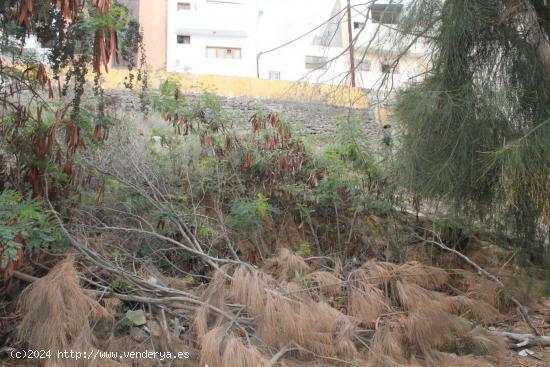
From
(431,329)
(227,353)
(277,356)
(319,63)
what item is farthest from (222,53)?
(227,353)

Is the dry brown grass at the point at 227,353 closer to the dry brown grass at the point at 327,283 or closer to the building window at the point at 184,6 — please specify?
the dry brown grass at the point at 327,283

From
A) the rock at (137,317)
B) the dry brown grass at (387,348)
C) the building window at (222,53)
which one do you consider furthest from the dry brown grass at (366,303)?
the building window at (222,53)

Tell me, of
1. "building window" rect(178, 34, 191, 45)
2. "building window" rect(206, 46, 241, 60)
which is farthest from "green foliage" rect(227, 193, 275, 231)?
"building window" rect(178, 34, 191, 45)

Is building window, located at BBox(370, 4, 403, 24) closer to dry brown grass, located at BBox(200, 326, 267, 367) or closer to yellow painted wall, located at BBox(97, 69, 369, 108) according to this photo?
yellow painted wall, located at BBox(97, 69, 369, 108)

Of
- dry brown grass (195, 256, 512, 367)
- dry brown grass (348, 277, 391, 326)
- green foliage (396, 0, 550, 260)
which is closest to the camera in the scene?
dry brown grass (195, 256, 512, 367)

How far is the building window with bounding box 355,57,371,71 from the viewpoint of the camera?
3860 millimetres

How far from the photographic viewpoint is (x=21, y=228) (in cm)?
267

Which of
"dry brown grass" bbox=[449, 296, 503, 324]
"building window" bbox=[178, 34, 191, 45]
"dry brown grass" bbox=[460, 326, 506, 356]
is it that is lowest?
"dry brown grass" bbox=[460, 326, 506, 356]

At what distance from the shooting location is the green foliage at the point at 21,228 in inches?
99.6

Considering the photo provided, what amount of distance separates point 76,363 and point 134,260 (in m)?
1.44

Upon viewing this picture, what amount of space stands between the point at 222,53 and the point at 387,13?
15867 mm

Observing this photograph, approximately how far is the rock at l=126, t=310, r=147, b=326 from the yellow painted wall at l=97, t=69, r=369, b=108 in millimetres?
2207

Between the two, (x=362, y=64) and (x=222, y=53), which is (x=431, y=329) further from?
(x=222, y=53)

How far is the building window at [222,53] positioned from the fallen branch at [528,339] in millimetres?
16429
